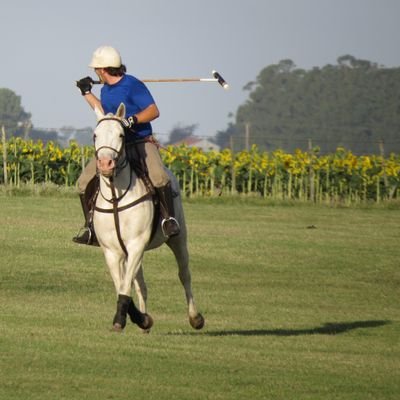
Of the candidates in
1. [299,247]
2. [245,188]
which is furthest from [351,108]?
[299,247]

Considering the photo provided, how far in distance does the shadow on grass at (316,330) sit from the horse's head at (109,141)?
8.13 ft

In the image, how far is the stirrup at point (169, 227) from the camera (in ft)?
50.0

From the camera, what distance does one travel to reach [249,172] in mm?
46688

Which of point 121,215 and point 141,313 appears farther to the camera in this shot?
point 141,313

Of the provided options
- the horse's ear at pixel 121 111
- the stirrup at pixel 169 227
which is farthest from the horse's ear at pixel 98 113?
the stirrup at pixel 169 227

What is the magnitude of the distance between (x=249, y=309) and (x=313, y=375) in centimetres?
708

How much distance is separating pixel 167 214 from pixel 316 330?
2.94 m

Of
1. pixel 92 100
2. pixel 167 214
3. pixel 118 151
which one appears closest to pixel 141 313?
pixel 167 214

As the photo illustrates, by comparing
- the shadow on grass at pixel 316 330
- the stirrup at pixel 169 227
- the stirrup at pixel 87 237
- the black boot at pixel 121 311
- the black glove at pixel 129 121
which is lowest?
the shadow on grass at pixel 316 330

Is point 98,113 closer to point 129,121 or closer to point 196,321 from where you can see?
point 129,121

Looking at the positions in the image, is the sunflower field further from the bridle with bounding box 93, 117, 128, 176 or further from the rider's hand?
the bridle with bounding box 93, 117, 128, 176

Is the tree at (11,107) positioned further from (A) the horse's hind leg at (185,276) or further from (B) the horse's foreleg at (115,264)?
(B) the horse's foreleg at (115,264)

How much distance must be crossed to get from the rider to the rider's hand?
0.03 metres

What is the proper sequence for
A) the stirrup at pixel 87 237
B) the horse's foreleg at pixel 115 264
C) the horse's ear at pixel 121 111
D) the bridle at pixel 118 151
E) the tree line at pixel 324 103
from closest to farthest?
the bridle at pixel 118 151 < the horse's ear at pixel 121 111 < the horse's foreleg at pixel 115 264 < the stirrup at pixel 87 237 < the tree line at pixel 324 103
